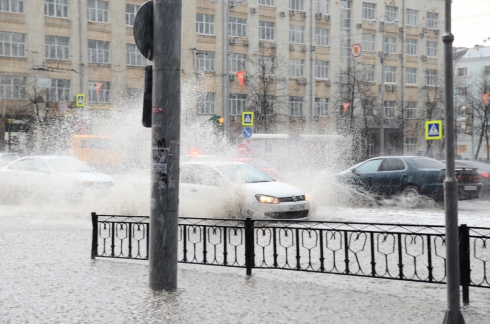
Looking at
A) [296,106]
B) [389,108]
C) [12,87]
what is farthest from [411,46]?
[12,87]

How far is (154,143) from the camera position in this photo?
25.0ft

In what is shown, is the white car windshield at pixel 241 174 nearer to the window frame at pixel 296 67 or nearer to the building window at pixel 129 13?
the building window at pixel 129 13

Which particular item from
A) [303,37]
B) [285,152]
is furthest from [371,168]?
[303,37]

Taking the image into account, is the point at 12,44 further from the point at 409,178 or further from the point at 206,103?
the point at 409,178

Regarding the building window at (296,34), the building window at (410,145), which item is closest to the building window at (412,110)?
the building window at (410,145)

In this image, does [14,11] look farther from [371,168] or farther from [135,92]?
[371,168]

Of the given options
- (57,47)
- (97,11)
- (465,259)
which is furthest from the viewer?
(97,11)

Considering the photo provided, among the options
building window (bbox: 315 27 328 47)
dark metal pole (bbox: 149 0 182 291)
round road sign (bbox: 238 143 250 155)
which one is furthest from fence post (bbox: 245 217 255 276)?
building window (bbox: 315 27 328 47)

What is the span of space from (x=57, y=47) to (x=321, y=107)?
73.9ft

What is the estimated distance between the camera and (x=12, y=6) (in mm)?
45156

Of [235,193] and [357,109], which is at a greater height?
[357,109]

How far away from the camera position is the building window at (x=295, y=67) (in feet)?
183

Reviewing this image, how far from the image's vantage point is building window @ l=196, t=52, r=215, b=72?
167 ft

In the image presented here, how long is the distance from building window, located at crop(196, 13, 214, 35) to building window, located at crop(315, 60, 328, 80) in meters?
10.4
